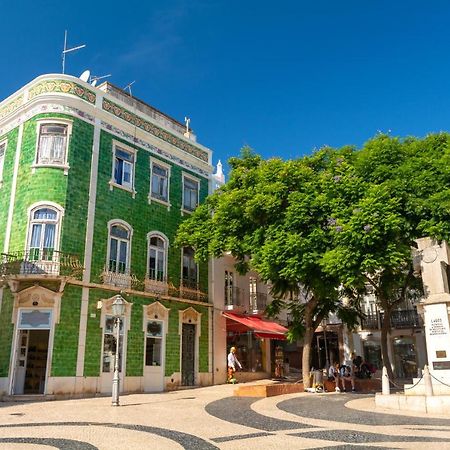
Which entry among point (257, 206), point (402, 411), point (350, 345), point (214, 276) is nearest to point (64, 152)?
point (257, 206)

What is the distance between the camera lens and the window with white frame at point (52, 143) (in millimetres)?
18578

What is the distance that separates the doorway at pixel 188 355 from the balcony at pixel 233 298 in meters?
2.82

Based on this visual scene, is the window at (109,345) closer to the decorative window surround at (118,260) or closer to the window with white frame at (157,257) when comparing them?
the decorative window surround at (118,260)

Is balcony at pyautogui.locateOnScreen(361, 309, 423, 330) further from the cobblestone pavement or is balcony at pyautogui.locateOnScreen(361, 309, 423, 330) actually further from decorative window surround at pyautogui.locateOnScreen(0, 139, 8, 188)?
decorative window surround at pyautogui.locateOnScreen(0, 139, 8, 188)

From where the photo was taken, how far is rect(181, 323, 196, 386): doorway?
70.4ft

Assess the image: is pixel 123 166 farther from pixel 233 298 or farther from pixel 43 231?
pixel 233 298

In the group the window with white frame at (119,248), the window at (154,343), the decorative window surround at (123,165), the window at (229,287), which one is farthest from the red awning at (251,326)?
the decorative window surround at (123,165)

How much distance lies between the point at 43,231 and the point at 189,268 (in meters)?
7.59

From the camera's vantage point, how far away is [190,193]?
79.2 feet

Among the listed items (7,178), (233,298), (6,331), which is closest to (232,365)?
(233,298)

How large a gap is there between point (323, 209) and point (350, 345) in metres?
17.1

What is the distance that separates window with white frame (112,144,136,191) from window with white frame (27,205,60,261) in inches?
133

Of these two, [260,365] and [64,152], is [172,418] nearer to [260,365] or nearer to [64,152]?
[64,152]

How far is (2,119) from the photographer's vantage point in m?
20.5
